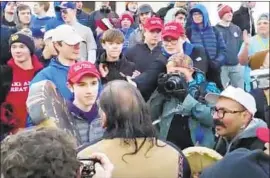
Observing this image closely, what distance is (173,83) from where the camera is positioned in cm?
433

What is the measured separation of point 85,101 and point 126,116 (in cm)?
91

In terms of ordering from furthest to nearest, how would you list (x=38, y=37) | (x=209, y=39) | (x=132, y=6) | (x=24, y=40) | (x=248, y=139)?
(x=132, y=6) < (x=38, y=37) < (x=209, y=39) < (x=24, y=40) < (x=248, y=139)

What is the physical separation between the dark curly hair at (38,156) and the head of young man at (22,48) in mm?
3189

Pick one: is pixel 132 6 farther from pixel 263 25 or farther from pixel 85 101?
pixel 85 101

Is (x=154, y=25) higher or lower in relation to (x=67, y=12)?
lower

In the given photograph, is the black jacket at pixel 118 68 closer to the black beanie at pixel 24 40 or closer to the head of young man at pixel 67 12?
the black beanie at pixel 24 40

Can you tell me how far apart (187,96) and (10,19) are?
4.29 m

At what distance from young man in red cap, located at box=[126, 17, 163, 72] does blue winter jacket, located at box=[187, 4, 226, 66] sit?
54 centimetres

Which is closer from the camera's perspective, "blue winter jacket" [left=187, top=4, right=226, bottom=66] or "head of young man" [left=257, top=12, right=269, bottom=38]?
"blue winter jacket" [left=187, top=4, right=226, bottom=66]

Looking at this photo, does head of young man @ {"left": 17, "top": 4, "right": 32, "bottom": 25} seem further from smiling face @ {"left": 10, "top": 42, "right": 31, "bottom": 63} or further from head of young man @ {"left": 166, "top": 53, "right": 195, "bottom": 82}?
head of young man @ {"left": 166, "top": 53, "right": 195, "bottom": 82}

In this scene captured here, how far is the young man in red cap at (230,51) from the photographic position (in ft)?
22.6

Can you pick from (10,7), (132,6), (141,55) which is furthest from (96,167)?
(132,6)

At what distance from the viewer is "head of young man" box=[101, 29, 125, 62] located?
5444mm

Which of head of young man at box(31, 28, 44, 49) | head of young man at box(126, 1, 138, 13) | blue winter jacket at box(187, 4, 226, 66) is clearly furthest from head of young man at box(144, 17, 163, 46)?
head of young man at box(126, 1, 138, 13)
